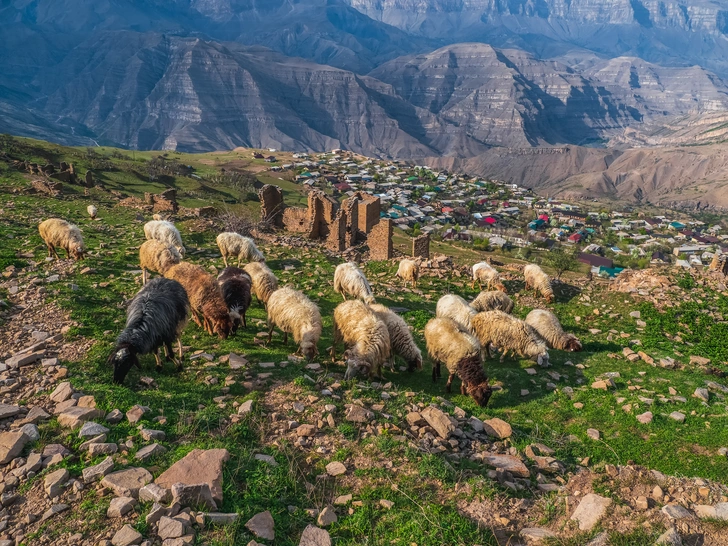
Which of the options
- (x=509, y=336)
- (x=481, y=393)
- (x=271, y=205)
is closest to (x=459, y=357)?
(x=481, y=393)

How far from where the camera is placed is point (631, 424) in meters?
10.1

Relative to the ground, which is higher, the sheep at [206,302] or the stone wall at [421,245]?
the sheep at [206,302]

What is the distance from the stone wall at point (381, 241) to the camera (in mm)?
28984

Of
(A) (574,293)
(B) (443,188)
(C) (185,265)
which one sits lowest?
(B) (443,188)

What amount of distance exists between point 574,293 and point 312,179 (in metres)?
97.0

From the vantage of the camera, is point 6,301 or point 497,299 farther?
point 497,299

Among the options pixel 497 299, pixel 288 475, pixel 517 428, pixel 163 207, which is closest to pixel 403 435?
pixel 288 475

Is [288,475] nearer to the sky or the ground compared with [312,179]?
nearer to the sky

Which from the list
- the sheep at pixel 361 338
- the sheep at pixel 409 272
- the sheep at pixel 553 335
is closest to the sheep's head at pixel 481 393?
the sheep at pixel 361 338

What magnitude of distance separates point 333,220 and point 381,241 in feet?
17.7

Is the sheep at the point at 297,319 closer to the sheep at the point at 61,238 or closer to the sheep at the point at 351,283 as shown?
the sheep at the point at 351,283

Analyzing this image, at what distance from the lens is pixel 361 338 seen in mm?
11609

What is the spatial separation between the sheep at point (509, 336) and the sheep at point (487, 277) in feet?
21.9

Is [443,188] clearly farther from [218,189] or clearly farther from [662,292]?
[662,292]
